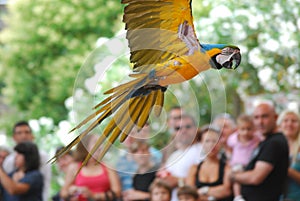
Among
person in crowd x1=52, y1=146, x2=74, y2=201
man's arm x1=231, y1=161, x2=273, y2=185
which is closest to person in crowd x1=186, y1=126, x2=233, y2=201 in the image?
man's arm x1=231, y1=161, x2=273, y2=185

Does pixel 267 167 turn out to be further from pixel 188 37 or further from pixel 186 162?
pixel 188 37

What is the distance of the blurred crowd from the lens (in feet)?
12.8

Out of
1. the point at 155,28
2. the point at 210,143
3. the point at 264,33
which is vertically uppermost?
the point at 264,33

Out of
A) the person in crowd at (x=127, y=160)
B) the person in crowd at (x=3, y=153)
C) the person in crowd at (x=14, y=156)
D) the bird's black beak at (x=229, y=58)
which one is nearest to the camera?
the bird's black beak at (x=229, y=58)

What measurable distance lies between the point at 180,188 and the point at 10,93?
328 inches

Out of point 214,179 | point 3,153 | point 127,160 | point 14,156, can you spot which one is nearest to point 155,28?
point 127,160

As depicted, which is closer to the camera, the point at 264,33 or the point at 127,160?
the point at 127,160

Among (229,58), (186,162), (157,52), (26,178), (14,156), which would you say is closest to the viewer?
(229,58)

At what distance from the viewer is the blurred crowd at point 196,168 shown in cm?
391

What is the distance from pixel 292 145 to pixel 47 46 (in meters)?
7.59

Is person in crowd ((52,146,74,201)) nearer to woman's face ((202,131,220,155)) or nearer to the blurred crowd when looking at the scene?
the blurred crowd

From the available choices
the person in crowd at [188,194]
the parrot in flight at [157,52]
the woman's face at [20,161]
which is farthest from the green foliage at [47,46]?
the parrot in flight at [157,52]

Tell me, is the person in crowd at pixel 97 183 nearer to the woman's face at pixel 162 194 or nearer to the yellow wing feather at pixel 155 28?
the woman's face at pixel 162 194

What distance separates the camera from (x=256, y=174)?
3953 millimetres
